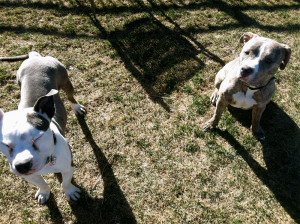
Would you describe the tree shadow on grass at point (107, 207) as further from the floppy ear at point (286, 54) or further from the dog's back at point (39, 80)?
the floppy ear at point (286, 54)

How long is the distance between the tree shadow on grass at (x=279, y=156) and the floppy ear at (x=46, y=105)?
3000mm

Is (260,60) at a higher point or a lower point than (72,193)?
higher

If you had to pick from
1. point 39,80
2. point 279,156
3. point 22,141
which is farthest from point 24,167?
point 279,156

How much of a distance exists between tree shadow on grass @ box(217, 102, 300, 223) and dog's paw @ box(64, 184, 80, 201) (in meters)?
2.63

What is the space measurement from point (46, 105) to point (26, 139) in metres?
0.40

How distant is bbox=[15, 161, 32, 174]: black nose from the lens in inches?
85.0

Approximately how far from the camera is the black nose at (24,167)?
2.16m

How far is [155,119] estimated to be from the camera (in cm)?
450

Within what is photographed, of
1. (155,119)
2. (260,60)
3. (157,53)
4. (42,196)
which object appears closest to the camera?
(260,60)

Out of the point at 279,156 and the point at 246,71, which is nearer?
the point at 246,71

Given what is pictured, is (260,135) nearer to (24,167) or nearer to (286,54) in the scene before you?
(286,54)

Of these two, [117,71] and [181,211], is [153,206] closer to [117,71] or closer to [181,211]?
[181,211]

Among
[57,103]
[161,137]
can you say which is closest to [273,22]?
[161,137]

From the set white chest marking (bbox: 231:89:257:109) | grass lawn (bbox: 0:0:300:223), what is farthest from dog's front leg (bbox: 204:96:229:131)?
white chest marking (bbox: 231:89:257:109)
